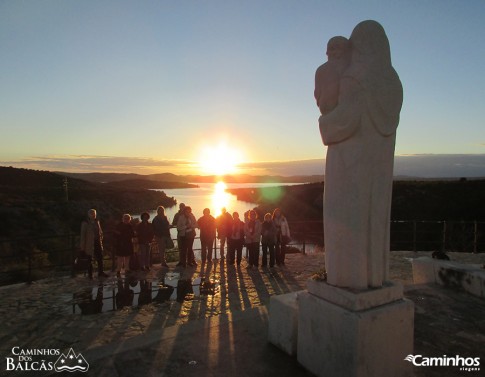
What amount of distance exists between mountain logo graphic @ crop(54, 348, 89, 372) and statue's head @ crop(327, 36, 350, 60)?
3.98 metres

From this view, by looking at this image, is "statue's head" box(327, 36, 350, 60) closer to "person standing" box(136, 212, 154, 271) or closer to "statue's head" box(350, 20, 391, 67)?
"statue's head" box(350, 20, 391, 67)

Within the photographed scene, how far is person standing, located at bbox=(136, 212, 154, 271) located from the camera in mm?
9102

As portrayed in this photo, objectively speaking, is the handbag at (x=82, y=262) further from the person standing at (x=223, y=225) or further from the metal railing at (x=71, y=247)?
the person standing at (x=223, y=225)

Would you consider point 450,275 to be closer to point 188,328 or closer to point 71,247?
point 188,328

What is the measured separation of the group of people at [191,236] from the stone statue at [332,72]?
6.65 metres

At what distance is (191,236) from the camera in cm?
975

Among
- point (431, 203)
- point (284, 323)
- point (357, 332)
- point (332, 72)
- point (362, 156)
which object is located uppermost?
point (332, 72)

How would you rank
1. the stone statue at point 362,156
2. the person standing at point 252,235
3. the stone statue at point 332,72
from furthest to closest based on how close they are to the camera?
the person standing at point 252,235 < the stone statue at point 332,72 < the stone statue at point 362,156

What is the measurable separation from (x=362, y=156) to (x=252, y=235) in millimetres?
6889

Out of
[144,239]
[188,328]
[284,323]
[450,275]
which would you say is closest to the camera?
[284,323]

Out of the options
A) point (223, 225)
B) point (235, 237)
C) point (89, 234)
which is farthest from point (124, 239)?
point (235, 237)

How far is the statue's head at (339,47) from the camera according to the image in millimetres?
3213

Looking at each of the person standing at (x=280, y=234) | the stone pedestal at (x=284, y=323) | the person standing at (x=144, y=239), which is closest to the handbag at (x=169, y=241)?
the person standing at (x=144, y=239)

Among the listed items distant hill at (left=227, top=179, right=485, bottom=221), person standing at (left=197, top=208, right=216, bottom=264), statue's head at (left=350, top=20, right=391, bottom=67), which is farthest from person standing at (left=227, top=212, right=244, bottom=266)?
distant hill at (left=227, top=179, right=485, bottom=221)
